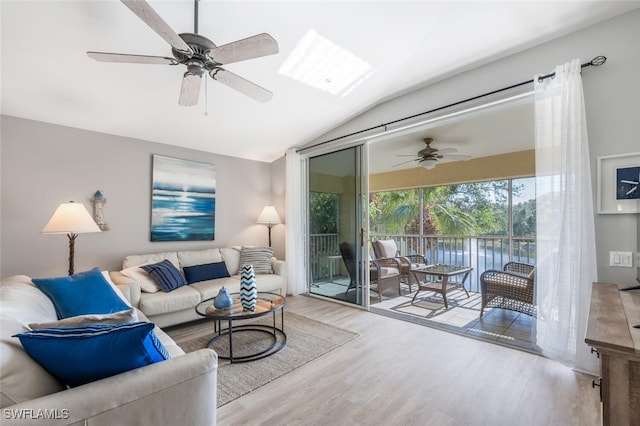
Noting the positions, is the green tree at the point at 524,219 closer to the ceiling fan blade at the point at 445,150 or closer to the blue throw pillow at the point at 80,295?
the ceiling fan blade at the point at 445,150

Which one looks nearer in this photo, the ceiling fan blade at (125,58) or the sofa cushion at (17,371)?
the sofa cushion at (17,371)

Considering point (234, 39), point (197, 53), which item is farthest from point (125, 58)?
point (234, 39)

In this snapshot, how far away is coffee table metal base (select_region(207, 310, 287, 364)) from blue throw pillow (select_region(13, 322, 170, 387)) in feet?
4.50

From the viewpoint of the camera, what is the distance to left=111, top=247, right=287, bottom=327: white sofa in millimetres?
3014

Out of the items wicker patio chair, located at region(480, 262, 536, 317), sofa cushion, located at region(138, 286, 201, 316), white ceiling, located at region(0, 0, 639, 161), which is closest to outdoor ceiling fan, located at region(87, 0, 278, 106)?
white ceiling, located at region(0, 0, 639, 161)

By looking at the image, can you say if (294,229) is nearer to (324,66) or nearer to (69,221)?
(324,66)

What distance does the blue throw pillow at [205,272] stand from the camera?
3748 mm

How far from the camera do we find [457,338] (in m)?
2.95

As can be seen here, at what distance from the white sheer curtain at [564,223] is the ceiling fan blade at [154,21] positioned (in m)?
2.86

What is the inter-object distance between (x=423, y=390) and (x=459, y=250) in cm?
425

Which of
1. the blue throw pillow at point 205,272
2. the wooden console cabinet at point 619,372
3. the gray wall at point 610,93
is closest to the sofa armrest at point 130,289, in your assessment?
the blue throw pillow at point 205,272

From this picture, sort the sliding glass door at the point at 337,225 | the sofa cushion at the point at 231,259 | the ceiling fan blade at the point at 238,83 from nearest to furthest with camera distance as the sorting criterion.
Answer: the ceiling fan blade at the point at 238,83 < the sliding glass door at the point at 337,225 < the sofa cushion at the point at 231,259

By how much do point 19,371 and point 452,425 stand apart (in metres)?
2.07

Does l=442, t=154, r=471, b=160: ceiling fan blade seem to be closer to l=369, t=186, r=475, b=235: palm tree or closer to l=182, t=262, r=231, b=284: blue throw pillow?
l=369, t=186, r=475, b=235: palm tree
